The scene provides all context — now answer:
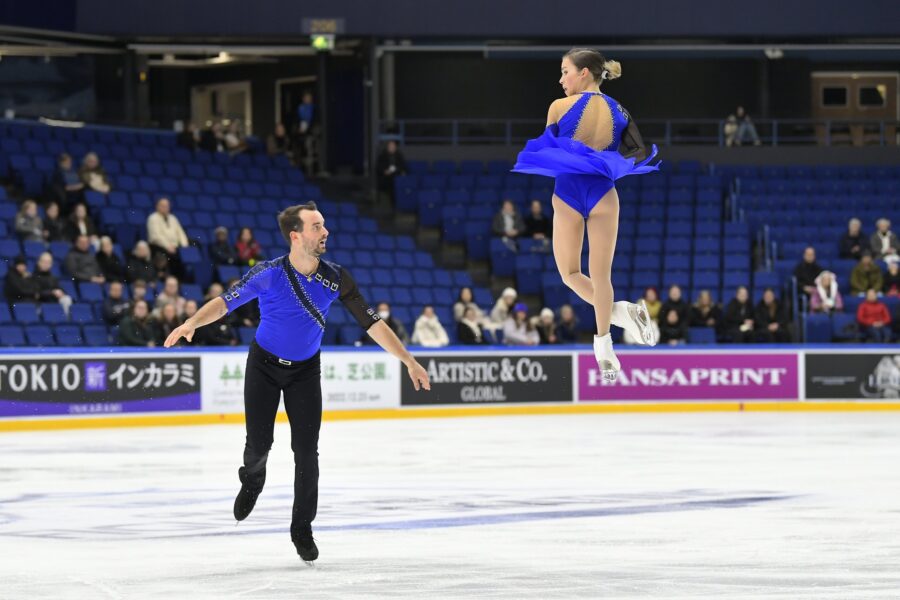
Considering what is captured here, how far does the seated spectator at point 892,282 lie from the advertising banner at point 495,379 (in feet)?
18.5

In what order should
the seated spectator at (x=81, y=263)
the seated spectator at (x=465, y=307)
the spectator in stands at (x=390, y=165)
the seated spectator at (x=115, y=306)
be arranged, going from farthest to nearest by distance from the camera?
the spectator in stands at (x=390, y=165), the seated spectator at (x=465, y=307), the seated spectator at (x=81, y=263), the seated spectator at (x=115, y=306)

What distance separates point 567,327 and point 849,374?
453 cm

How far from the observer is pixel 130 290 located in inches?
882

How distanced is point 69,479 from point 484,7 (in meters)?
18.1

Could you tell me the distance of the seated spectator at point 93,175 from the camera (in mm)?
24375

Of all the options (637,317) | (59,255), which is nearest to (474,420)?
(59,255)

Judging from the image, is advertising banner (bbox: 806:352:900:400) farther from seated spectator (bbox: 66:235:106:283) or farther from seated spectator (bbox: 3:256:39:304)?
seated spectator (bbox: 3:256:39:304)

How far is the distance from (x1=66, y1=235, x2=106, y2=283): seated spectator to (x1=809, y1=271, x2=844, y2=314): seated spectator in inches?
446

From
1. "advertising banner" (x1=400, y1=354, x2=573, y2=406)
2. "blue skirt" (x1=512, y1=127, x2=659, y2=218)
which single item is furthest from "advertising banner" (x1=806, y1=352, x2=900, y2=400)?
"blue skirt" (x1=512, y1=127, x2=659, y2=218)

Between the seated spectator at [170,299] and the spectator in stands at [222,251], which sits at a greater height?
the spectator in stands at [222,251]

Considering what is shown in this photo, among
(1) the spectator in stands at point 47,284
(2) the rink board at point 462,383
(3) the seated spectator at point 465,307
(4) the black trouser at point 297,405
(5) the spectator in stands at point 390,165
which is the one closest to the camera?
(4) the black trouser at point 297,405

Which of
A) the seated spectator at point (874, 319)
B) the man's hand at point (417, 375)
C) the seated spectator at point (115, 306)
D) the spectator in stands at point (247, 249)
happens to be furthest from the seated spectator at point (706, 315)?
the man's hand at point (417, 375)

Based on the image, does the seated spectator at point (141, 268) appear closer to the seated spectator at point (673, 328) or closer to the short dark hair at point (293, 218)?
the seated spectator at point (673, 328)

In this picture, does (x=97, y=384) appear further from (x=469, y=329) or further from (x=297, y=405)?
(x=297, y=405)
